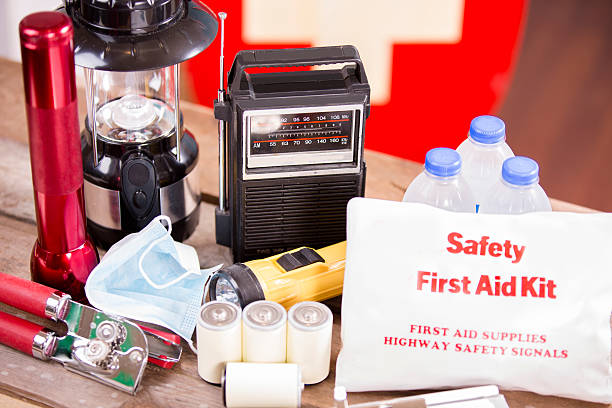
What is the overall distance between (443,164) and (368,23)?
1.27 metres

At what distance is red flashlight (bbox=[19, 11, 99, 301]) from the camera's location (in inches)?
37.7

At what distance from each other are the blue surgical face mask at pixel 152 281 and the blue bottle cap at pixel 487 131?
39 centimetres

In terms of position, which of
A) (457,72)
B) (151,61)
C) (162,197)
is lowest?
(457,72)

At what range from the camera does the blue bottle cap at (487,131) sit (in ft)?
3.61

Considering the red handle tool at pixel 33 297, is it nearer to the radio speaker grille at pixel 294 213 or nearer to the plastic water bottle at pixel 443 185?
the radio speaker grille at pixel 294 213

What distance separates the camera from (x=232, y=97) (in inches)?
43.7

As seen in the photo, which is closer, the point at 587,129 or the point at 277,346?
the point at 277,346

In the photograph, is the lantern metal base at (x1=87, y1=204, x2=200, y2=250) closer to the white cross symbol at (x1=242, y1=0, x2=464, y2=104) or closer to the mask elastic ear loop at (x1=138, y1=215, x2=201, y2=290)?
the mask elastic ear loop at (x1=138, y1=215, x2=201, y2=290)

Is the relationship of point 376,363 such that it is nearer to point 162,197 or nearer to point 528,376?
point 528,376

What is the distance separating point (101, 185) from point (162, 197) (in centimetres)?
8

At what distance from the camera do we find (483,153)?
1146 millimetres

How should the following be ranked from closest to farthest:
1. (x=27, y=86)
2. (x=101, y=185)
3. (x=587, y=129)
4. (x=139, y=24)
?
1. (x=27, y=86)
2. (x=139, y=24)
3. (x=101, y=185)
4. (x=587, y=129)

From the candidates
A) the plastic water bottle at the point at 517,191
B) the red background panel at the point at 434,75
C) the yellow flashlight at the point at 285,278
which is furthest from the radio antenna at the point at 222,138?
the red background panel at the point at 434,75

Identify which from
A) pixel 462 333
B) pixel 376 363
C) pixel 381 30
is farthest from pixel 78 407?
pixel 381 30
